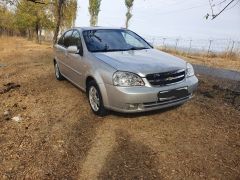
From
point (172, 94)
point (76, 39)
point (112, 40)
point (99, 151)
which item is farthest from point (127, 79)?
point (76, 39)

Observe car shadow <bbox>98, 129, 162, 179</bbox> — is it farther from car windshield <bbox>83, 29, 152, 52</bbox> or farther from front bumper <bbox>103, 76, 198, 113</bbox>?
car windshield <bbox>83, 29, 152, 52</bbox>

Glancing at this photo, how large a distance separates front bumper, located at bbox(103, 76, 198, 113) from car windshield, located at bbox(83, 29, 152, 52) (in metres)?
1.37

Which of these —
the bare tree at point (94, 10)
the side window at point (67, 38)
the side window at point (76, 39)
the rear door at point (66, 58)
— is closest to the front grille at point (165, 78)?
the side window at point (76, 39)

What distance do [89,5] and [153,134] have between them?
44.4 m

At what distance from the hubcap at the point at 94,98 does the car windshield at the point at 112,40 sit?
873 mm

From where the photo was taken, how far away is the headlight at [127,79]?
Answer: 5207 mm

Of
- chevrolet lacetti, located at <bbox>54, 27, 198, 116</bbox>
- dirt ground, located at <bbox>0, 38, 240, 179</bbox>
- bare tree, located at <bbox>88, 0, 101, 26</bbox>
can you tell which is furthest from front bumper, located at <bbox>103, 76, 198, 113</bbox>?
bare tree, located at <bbox>88, 0, 101, 26</bbox>

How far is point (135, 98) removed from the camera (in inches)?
201

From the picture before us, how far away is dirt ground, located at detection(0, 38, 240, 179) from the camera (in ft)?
13.6

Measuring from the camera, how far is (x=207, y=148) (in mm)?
4750

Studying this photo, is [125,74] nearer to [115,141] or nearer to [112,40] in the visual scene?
[115,141]

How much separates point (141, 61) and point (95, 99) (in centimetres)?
116

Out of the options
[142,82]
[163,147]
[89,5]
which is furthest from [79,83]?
[89,5]

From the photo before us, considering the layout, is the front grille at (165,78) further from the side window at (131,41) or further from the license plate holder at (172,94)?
the side window at (131,41)
